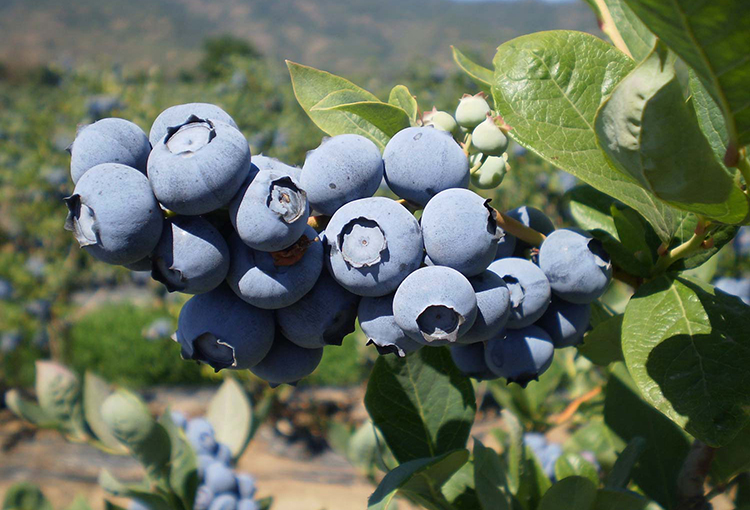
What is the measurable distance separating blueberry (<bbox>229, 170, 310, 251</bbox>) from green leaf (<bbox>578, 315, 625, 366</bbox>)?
553mm

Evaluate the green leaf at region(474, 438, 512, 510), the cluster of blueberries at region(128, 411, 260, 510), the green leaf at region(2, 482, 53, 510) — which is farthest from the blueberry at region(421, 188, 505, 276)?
the green leaf at region(2, 482, 53, 510)

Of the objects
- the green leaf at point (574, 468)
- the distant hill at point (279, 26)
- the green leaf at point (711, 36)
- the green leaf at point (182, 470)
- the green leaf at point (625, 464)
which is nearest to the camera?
the green leaf at point (711, 36)

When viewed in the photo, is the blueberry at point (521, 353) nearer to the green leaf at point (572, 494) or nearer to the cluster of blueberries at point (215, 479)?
the green leaf at point (572, 494)

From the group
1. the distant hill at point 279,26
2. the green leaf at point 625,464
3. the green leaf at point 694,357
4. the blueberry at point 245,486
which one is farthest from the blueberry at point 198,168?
the distant hill at point 279,26

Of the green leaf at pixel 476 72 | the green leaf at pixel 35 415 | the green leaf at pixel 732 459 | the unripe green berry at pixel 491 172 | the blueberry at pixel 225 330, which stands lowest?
the green leaf at pixel 35 415

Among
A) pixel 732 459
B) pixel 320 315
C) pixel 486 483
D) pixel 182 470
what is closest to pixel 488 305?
Answer: pixel 320 315

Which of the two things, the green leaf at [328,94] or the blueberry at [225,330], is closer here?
the blueberry at [225,330]

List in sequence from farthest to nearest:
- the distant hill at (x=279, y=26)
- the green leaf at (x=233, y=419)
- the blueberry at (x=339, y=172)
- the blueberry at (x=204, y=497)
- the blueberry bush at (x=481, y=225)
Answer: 1. the distant hill at (x=279, y=26)
2. the green leaf at (x=233, y=419)
3. the blueberry at (x=204, y=497)
4. the blueberry at (x=339, y=172)
5. the blueberry bush at (x=481, y=225)

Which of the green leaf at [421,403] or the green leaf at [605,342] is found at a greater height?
the green leaf at [605,342]

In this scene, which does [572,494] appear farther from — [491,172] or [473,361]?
[491,172]

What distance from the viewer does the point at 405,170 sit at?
2.40 feet

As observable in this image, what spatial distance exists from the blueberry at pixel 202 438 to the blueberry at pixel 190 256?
146 cm

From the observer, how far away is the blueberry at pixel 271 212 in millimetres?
625

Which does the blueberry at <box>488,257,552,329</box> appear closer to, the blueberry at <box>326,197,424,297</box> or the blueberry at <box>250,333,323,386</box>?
the blueberry at <box>326,197,424,297</box>
